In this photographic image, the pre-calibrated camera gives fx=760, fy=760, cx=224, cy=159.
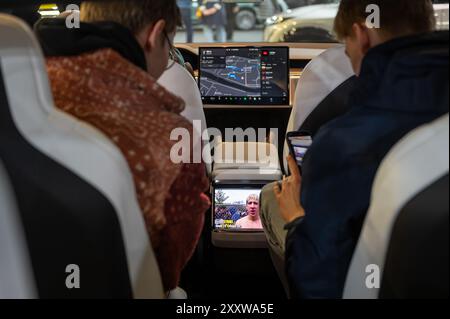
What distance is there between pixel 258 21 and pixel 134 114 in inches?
475

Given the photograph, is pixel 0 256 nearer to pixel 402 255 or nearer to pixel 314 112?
Result: pixel 402 255

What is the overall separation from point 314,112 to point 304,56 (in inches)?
77.4

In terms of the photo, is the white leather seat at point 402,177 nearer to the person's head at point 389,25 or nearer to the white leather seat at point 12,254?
the person's head at point 389,25

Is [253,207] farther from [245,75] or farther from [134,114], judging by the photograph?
[134,114]

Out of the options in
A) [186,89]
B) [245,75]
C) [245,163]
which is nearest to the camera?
[186,89]

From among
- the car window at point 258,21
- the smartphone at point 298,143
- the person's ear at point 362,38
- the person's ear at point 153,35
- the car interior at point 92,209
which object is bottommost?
the car window at point 258,21

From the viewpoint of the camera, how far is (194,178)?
1985 mm

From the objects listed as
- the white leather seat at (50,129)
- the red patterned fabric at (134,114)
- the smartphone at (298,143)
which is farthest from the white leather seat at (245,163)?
the white leather seat at (50,129)

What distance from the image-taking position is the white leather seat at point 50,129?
1.62 meters

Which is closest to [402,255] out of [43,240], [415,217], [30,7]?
[415,217]

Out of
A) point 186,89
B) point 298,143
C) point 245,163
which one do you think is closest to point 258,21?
point 245,163

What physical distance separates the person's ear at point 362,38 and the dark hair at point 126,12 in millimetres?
562

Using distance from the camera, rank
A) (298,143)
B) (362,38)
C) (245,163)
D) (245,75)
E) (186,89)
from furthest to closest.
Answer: (245,75), (245,163), (186,89), (298,143), (362,38)

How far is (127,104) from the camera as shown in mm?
1826
